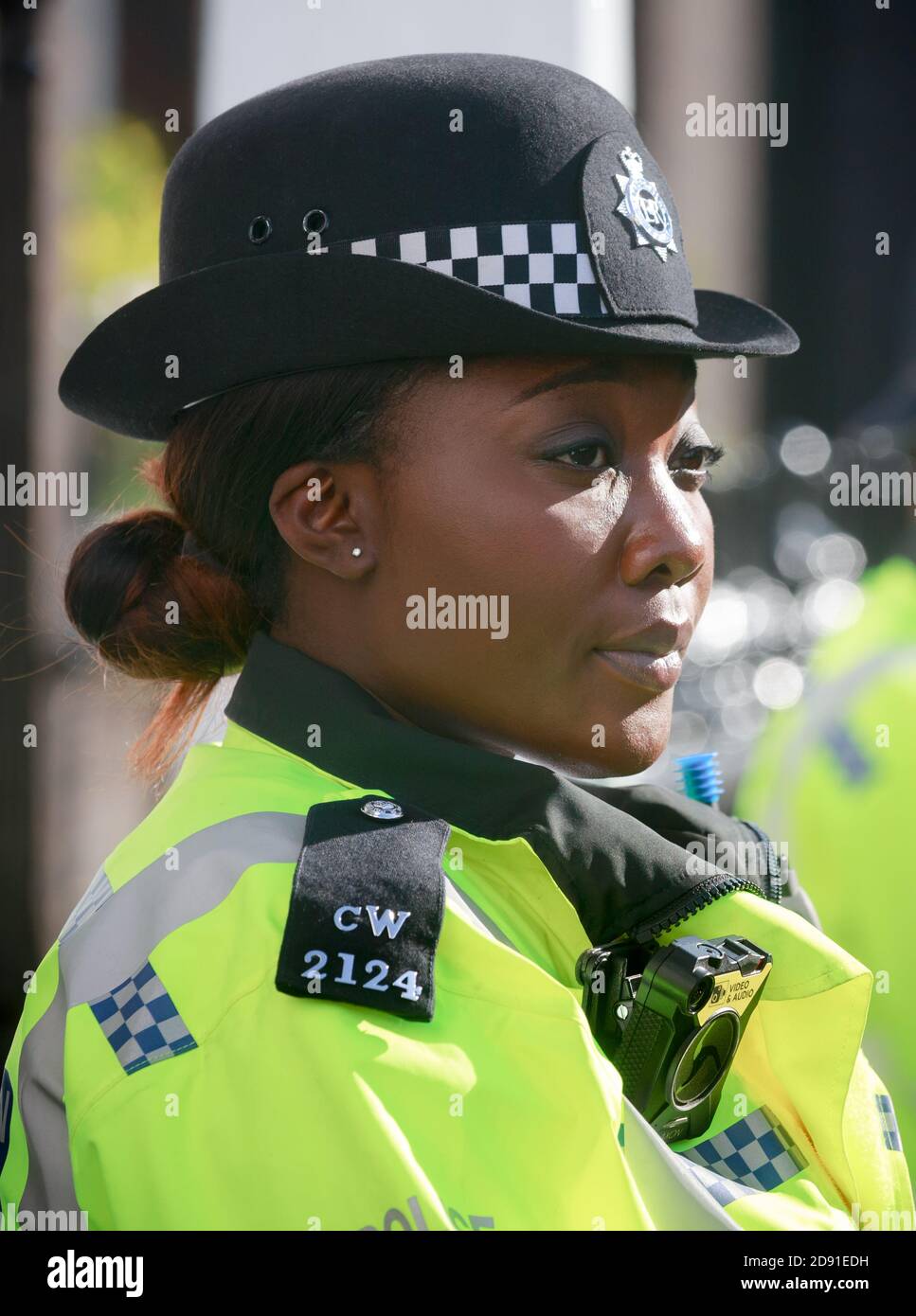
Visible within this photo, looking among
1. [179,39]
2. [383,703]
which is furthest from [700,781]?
[179,39]

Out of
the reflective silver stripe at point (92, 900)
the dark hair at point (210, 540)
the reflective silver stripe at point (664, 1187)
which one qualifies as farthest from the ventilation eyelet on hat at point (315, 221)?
the reflective silver stripe at point (664, 1187)

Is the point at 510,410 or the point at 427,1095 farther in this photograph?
the point at 510,410

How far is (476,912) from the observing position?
4.41 feet

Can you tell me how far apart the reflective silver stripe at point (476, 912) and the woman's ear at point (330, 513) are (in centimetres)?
38

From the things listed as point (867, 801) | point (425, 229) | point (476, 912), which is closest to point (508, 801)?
point (476, 912)

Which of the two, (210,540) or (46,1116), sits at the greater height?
(210,540)

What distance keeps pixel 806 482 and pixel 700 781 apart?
285cm

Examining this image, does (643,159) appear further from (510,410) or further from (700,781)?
(700,781)

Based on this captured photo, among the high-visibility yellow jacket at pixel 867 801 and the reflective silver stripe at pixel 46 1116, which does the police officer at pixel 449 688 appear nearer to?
the reflective silver stripe at pixel 46 1116

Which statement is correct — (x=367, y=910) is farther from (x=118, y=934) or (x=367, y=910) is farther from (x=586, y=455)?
(x=586, y=455)

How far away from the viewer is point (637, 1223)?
1134 mm

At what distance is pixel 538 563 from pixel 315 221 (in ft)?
1.46

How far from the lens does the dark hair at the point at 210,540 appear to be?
4.83 feet

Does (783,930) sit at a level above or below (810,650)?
above
